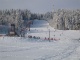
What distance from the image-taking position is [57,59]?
101 feet

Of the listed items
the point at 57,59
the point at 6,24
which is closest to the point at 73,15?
the point at 6,24

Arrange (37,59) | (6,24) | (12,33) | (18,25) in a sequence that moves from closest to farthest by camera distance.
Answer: (37,59) → (12,33) → (18,25) → (6,24)

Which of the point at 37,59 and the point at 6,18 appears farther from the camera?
the point at 6,18

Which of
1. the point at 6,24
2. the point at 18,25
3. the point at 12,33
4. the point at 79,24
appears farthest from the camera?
the point at 6,24

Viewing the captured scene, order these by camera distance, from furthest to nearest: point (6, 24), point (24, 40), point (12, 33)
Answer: point (6, 24) < point (12, 33) < point (24, 40)

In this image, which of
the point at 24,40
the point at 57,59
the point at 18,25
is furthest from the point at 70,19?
the point at 57,59

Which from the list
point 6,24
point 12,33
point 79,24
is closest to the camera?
point 12,33

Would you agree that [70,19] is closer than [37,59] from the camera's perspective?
No

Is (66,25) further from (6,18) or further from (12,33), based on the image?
(12,33)

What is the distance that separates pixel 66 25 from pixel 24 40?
8728 centimetres

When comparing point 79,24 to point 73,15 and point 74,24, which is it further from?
point 73,15

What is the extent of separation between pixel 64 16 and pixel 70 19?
40.0ft

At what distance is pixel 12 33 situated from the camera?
7594 centimetres

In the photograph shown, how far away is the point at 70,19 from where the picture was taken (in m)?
150
